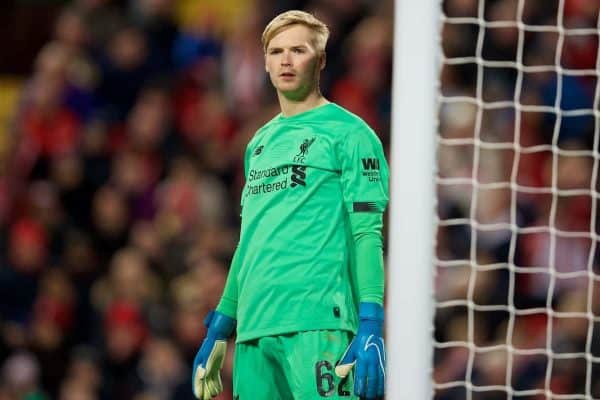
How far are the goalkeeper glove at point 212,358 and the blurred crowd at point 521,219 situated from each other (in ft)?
→ 6.50

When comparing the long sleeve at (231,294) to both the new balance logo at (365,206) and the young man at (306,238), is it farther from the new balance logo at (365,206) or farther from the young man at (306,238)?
the new balance logo at (365,206)

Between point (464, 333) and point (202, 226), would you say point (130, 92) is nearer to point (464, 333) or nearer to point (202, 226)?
point (202, 226)

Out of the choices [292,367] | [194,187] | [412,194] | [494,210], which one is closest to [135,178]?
[194,187]

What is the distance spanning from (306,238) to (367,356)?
46 cm

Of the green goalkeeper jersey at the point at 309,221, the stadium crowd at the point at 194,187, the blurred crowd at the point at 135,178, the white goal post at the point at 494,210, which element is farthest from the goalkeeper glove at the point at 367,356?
the blurred crowd at the point at 135,178

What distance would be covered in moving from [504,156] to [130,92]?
3.11m

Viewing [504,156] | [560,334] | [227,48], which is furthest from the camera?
[227,48]

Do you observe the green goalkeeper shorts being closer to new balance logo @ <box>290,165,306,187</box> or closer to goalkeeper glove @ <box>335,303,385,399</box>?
goalkeeper glove @ <box>335,303,385,399</box>

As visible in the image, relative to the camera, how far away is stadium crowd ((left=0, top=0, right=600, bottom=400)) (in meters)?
7.18

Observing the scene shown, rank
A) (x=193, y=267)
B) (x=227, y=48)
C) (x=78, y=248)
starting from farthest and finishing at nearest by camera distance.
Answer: (x=227, y=48) → (x=78, y=248) → (x=193, y=267)

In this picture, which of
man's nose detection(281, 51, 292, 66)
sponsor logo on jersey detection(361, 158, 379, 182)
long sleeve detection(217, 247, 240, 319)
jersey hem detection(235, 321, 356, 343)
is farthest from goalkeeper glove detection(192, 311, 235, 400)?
man's nose detection(281, 51, 292, 66)

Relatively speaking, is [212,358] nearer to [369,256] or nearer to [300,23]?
[369,256]

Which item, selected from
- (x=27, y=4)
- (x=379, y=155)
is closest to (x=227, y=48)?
(x=27, y=4)

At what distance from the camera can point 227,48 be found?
9.83 m
